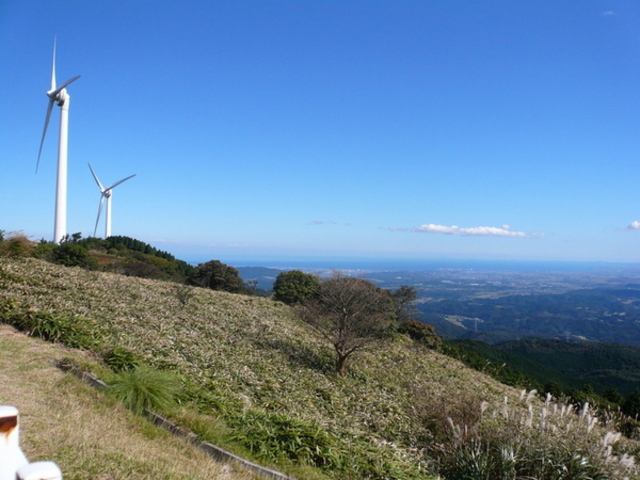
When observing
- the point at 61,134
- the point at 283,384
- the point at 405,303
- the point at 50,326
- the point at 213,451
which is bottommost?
the point at 405,303

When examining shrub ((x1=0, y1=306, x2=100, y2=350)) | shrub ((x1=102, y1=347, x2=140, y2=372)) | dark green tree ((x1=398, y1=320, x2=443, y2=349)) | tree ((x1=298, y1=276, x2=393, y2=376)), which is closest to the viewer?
shrub ((x1=102, y1=347, x2=140, y2=372))

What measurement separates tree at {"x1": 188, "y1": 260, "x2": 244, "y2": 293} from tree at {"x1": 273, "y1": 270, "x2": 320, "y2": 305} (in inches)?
153

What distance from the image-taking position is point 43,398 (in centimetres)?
481

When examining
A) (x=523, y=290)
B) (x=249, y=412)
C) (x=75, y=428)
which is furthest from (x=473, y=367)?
(x=523, y=290)

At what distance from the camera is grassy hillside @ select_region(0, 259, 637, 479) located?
5389mm

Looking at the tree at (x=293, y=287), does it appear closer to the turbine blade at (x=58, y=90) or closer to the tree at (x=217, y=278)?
the tree at (x=217, y=278)

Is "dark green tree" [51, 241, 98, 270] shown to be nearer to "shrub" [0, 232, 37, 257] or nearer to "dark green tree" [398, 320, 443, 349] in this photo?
"shrub" [0, 232, 37, 257]

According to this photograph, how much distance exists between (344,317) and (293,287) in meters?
14.1

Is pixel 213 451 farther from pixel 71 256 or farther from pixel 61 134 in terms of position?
pixel 61 134

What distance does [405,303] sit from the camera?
79.8ft

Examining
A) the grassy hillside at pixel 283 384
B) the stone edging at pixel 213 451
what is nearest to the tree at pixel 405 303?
the grassy hillside at pixel 283 384

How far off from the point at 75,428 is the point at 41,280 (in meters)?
9.05

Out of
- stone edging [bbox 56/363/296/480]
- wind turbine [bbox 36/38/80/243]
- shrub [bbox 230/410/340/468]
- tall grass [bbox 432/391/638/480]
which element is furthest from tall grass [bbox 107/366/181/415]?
wind turbine [bbox 36/38/80/243]

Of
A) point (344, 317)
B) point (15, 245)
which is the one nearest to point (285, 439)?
point (344, 317)
